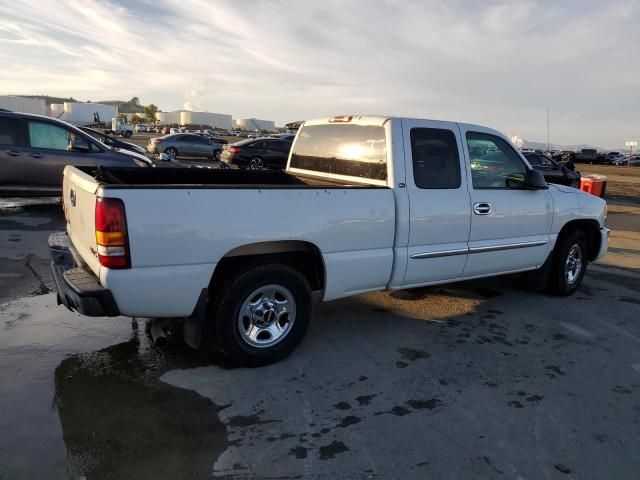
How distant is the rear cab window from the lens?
4402 millimetres

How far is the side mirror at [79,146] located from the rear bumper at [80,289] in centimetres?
608

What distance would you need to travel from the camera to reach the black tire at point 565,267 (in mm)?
5715

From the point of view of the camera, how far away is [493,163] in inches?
198

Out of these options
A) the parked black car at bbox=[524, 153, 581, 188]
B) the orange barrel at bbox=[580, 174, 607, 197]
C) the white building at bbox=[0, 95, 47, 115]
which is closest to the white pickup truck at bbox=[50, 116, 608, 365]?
the orange barrel at bbox=[580, 174, 607, 197]

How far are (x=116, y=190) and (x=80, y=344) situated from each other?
1.63 meters

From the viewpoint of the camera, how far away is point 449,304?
17.7 feet

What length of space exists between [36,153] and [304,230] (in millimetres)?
7258

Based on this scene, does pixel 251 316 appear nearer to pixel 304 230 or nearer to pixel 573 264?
pixel 304 230

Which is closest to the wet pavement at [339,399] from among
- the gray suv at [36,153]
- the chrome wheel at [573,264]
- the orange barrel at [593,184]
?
the chrome wheel at [573,264]

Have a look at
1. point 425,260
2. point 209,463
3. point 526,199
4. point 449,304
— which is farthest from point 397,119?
point 209,463

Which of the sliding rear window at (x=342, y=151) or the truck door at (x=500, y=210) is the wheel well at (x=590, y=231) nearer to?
the truck door at (x=500, y=210)

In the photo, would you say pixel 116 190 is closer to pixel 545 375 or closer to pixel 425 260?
pixel 425 260

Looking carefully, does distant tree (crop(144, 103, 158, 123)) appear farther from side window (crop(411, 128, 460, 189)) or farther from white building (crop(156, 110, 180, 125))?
side window (crop(411, 128, 460, 189))

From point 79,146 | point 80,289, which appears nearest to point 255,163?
point 79,146
